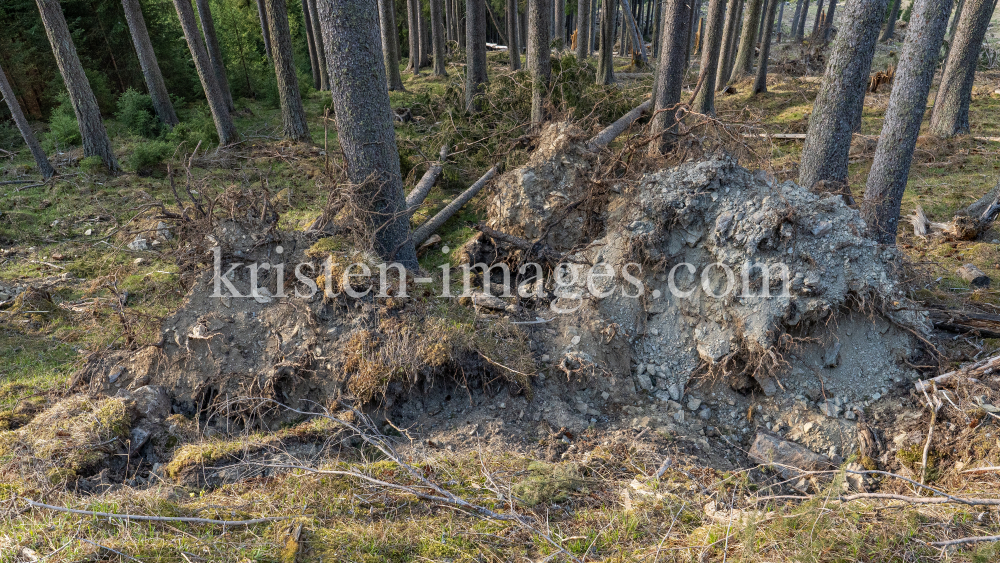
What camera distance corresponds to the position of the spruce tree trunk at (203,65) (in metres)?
10.3

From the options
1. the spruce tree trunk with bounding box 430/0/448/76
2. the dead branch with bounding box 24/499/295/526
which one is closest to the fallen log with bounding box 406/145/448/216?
the dead branch with bounding box 24/499/295/526

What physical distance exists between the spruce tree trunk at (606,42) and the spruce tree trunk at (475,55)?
5047 mm

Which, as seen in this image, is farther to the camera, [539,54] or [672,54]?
[539,54]

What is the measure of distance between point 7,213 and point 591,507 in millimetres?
10735

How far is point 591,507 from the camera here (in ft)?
12.3

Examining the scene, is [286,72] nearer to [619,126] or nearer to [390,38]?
[390,38]

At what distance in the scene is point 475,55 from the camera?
452 inches

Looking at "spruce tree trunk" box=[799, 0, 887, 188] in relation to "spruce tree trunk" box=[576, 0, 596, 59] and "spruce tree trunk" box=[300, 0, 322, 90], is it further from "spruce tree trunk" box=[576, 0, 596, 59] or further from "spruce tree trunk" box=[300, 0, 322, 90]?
"spruce tree trunk" box=[300, 0, 322, 90]

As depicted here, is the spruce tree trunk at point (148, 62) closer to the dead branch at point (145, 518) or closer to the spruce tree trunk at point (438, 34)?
the spruce tree trunk at point (438, 34)

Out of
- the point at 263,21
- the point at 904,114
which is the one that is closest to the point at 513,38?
the point at 263,21

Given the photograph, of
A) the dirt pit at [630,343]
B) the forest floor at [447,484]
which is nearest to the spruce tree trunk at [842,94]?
the forest floor at [447,484]

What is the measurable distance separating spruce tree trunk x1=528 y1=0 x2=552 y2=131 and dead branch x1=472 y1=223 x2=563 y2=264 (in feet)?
9.90

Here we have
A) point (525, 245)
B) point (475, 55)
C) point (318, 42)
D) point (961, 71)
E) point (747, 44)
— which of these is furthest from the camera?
point (747, 44)

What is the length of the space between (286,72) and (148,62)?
355cm
